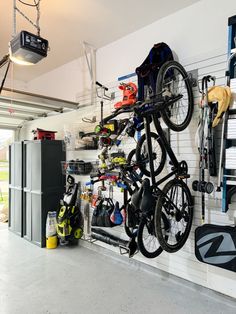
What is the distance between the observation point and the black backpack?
2770 millimetres

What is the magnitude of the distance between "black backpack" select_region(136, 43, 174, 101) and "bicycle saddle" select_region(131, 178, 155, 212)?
1160mm

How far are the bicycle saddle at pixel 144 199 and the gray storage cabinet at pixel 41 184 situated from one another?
2.21 m

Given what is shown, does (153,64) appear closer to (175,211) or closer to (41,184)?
(175,211)

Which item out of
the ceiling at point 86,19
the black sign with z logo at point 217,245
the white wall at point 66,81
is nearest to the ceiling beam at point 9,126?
the white wall at point 66,81

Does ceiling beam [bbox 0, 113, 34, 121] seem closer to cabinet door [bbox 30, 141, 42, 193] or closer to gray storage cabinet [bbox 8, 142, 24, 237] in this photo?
gray storage cabinet [bbox 8, 142, 24, 237]

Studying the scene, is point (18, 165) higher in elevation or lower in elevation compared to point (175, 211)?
higher

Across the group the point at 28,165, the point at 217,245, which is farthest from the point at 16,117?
the point at 217,245

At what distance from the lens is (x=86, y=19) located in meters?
3.07

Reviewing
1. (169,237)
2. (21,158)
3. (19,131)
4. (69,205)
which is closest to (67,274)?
(69,205)

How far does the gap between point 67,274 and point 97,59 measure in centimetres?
327

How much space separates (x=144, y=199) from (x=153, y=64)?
1620 millimetres

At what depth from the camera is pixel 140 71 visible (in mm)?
2902

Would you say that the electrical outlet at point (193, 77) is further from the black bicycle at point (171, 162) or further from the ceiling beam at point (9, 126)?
the ceiling beam at point (9, 126)

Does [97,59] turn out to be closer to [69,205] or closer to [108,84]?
[108,84]
